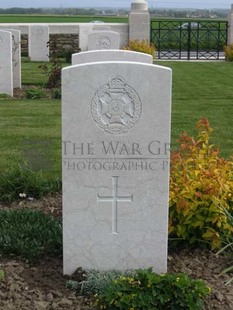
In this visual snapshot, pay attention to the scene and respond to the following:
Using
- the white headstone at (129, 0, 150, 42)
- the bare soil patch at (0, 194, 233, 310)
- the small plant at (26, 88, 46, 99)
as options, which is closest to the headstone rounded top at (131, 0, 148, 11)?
the white headstone at (129, 0, 150, 42)

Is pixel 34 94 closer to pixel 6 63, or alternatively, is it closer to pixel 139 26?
pixel 6 63

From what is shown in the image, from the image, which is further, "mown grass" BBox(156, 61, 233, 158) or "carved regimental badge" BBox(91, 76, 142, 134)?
"mown grass" BBox(156, 61, 233, 158)

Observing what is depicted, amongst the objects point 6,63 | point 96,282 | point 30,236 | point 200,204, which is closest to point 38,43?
point 6,63

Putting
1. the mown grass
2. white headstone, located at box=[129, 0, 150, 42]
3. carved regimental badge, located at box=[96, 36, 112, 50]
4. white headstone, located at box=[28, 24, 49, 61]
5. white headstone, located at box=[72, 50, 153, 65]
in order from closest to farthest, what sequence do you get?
1. white headstone, located at box=[72, 50, 153, 65]
2. the mown grass
3. carved regimental badge, located at box=[96, 36, 112, 50]
4. white headstone, located at box=[28, 24, 49, 61]
5. white headstone, located at box=[129, 0, 150, 42]

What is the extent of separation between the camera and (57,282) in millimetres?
4426

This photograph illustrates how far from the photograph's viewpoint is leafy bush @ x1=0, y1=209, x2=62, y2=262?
4.78 metres

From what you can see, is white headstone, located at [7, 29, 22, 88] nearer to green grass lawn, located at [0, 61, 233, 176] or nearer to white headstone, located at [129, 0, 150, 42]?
green grass lawn, located at [0, 61, 233, 176]

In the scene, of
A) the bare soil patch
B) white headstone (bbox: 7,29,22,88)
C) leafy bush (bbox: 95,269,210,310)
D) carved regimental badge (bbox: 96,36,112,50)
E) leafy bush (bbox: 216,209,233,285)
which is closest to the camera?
leafy bush (bbox: 95,269,210,310)

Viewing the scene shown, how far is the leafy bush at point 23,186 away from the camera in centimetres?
614

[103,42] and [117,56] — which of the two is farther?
[103,42]

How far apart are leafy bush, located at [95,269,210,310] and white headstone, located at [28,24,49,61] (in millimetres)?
17295

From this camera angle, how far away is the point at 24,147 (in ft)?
27.5

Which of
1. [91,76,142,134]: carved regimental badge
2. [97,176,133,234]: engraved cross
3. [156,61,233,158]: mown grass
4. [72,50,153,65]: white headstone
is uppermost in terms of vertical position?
[72,50,153,65]: white headstone

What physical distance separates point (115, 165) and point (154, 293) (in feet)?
2.79
